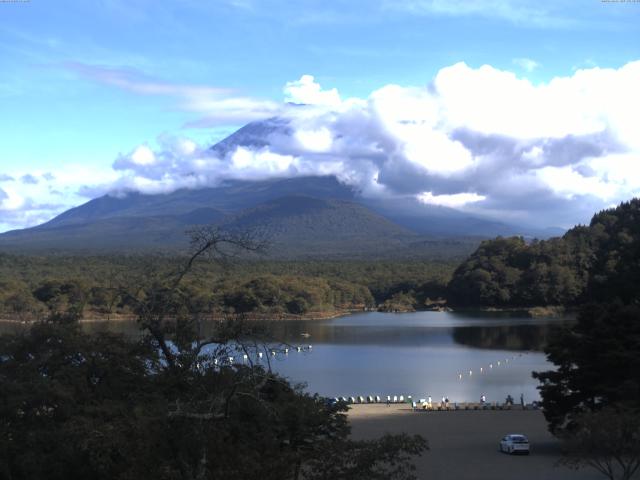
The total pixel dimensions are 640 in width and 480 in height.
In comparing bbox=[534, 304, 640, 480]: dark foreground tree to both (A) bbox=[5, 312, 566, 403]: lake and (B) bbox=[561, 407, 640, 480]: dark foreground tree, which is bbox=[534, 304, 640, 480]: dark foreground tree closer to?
(B) bbox=[561, 407, 640, 480]: dark foreground tree

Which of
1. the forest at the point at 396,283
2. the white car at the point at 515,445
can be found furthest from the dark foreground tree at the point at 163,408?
the forest at the point at 396,283

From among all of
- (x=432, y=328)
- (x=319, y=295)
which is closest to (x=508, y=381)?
(x=432, y=328)

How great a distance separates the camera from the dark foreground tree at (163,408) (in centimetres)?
644

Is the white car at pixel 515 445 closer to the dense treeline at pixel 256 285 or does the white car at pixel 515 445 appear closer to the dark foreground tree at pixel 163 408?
the dark foreground tree at pixel 163 408

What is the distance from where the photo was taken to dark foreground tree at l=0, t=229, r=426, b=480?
6.44 m

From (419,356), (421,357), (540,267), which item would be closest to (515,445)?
(421,357)

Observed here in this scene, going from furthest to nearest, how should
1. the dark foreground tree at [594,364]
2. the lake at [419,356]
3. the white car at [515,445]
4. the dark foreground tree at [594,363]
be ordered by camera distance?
the lake at [419,356] → the white car at [515,445] → the dark foreground tree at [594,363] → the dark foreground tree at [594,364]

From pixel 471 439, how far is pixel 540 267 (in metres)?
48.0

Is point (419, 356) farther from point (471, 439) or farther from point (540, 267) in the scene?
point (540, 267)

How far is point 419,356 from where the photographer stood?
124ft

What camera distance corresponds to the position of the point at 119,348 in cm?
941

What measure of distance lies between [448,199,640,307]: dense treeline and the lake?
5.94 m

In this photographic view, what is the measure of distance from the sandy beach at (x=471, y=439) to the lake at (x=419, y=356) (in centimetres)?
292

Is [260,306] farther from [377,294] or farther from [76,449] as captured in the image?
[76,449]
